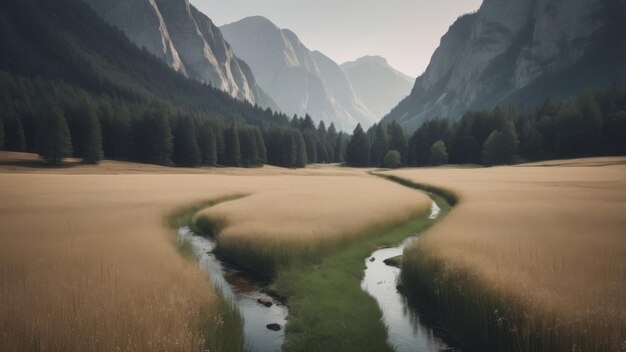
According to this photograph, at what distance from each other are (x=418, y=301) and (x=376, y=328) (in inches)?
124

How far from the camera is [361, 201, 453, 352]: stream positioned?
9.87m

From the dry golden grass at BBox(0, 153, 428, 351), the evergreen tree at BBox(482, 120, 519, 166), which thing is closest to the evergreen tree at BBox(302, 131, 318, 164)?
the evergreen tree at BBox(482, 120, 519, 166)

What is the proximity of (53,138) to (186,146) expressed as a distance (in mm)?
28635

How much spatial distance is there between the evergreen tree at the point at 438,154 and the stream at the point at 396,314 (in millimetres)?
90431

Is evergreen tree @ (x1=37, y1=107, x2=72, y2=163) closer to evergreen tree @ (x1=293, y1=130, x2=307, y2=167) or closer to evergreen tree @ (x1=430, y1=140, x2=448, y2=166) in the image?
evergreen tree @ (x1=293, y1=130, x2=307, y2=167)

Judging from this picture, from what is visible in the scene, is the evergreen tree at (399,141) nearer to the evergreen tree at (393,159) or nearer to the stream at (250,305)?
the evergreen tree at (393,159)

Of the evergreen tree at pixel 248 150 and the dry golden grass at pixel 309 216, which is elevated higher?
the evergreen tree at pixel 248 150

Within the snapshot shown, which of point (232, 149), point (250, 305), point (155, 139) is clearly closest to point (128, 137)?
point (155, 139)

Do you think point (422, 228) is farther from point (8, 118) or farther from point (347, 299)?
point (8, 118)

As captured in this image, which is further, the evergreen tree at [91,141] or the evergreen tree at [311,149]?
the evergreen tree at [311,149]

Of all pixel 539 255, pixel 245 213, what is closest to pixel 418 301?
pixel 539 255

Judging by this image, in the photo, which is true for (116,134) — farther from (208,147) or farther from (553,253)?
(553,253)

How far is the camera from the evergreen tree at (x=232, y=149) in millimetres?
99188

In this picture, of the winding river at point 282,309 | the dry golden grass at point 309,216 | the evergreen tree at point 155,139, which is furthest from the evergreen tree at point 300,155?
the winding river at point 282,309
